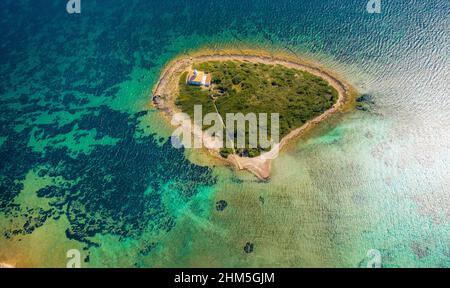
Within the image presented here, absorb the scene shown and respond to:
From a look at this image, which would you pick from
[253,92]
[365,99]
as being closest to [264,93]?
[253,92]

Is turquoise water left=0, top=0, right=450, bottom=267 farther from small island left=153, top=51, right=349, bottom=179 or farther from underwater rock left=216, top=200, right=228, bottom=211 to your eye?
small island left=153, top=51, right=349, bottom=179

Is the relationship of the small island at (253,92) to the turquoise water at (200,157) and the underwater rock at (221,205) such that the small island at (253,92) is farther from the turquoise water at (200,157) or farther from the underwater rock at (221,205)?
the underwater rock at (221,205)

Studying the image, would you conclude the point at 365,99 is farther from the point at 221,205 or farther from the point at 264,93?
the point at 221,205

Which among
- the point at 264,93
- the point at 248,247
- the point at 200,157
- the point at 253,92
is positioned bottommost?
the point at 248,247

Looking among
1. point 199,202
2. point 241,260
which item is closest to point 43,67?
point 199,202

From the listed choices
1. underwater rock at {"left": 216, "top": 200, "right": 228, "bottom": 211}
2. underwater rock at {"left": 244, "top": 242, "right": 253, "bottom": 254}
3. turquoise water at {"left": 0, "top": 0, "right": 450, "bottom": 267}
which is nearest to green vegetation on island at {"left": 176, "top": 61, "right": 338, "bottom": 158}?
turquoise water at {"left": 0, "top": 0, "right": 450, "bottom": 267}

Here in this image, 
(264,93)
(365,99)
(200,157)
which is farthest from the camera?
(264,93)
